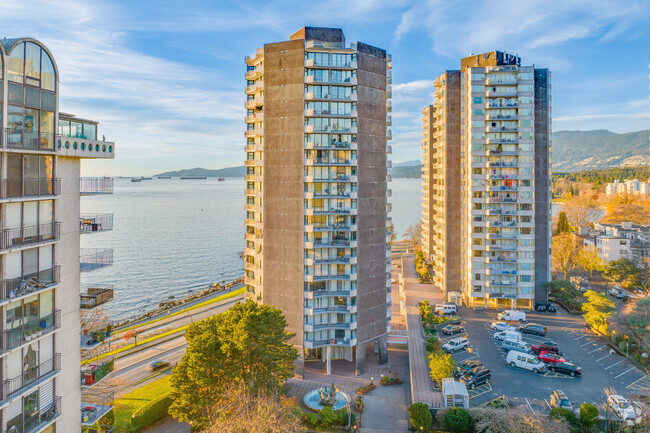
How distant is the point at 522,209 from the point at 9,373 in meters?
57.4

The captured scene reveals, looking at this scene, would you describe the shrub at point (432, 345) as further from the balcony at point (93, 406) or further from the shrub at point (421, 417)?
the balcony at point (93, 406)

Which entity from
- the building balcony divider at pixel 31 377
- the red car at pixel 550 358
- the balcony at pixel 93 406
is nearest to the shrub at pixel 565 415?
the red car at pixel 550 358

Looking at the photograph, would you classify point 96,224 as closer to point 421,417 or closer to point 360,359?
point 421,417

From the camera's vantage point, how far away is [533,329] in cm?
4822

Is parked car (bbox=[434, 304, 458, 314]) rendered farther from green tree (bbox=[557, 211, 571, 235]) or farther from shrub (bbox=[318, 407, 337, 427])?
green tree (bbox=[557, 211, 571, 235])

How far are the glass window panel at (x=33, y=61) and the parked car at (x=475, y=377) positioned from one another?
36.2 m

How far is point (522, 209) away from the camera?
57.5 meters

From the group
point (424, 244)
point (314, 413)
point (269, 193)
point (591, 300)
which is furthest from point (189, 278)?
point (591, 300)

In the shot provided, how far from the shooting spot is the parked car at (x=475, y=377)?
117 feet

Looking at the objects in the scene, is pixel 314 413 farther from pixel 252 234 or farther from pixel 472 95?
pixel 472 95

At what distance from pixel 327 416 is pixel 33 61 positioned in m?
27.3

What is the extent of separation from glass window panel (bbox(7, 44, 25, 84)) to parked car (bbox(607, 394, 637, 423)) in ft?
130

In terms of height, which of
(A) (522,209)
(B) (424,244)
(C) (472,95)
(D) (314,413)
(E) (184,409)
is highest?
(C) (472,95)

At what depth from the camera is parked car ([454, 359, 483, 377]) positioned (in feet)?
122
